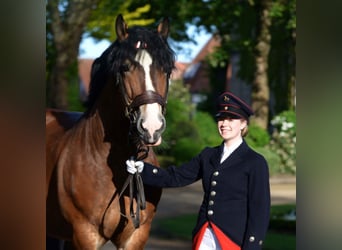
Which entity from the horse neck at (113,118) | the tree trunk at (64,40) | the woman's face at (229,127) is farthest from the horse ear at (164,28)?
the tree trunk at (64,40)

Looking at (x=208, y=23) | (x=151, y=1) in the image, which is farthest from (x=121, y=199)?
(x=208, y=23)

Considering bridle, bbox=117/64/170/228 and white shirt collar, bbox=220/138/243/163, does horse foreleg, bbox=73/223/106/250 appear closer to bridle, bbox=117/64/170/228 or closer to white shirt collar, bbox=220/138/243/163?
bridle, bbox=117/64/170/228

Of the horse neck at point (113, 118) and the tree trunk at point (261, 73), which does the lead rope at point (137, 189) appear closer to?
the horse neck at point (113, 118)

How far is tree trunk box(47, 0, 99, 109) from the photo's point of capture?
12398 mm

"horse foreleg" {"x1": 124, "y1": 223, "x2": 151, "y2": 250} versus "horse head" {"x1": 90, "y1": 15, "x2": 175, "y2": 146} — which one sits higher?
"horse head" {"x1": 90, "y1": 15, "x2": 175, "y2": 146}

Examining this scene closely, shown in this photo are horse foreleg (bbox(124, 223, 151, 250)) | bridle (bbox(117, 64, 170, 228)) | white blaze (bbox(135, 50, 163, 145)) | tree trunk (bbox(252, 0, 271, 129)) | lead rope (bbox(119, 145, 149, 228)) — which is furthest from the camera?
tree trunk (bbox(252, 0, 271, 129))

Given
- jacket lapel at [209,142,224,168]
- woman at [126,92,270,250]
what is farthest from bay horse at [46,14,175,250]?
jacket lapel at [209,142,224,168]

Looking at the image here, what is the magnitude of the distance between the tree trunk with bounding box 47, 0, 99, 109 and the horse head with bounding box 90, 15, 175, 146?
8.94 metres

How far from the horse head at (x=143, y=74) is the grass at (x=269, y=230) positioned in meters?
4.66

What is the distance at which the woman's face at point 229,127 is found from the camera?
3332 millimetres
